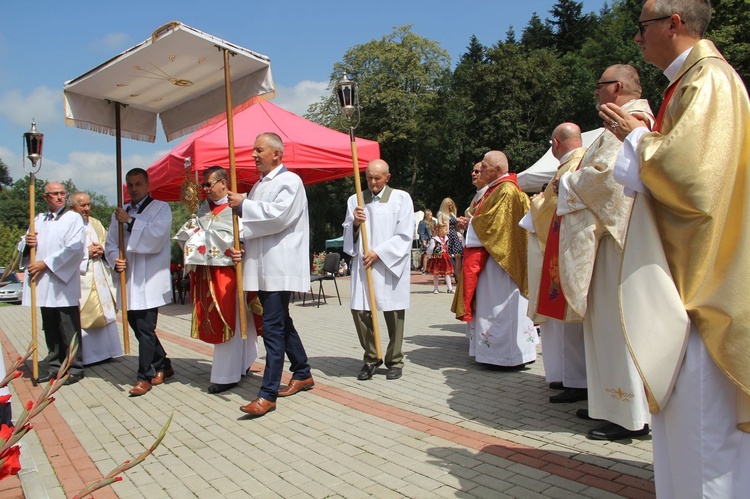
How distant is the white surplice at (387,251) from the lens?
570 centimetres

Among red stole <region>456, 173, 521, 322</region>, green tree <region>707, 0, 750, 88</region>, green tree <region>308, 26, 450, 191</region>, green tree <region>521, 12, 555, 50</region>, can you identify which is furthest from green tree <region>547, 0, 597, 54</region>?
red stole <region>456, 173, 521, 322</region>

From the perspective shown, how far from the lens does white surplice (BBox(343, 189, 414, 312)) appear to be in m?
5.70

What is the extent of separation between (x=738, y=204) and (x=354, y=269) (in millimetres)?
4147

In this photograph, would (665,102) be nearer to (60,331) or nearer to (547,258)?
(547,258)

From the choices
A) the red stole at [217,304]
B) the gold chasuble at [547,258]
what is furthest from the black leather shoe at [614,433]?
the red stole at [217,304]

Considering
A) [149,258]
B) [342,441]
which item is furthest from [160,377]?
[342,441]

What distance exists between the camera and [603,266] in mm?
3855

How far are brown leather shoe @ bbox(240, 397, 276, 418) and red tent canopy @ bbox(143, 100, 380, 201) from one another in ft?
17.9

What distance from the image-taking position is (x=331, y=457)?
378 cm

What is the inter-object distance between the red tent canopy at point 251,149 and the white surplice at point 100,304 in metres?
2.52

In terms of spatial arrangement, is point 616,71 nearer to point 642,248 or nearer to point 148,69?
point 642,248

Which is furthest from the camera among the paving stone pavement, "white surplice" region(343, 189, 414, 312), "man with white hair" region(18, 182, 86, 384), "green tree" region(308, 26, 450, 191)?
"green tree" region(308, 26, 450, 191)

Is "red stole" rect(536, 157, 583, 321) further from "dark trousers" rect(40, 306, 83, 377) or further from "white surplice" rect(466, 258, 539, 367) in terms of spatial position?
"dark trousers" rect(40, 306, 83, 377)

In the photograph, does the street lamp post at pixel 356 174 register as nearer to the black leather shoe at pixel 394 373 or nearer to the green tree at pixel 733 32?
the black leather shoe at pixel 394 373
